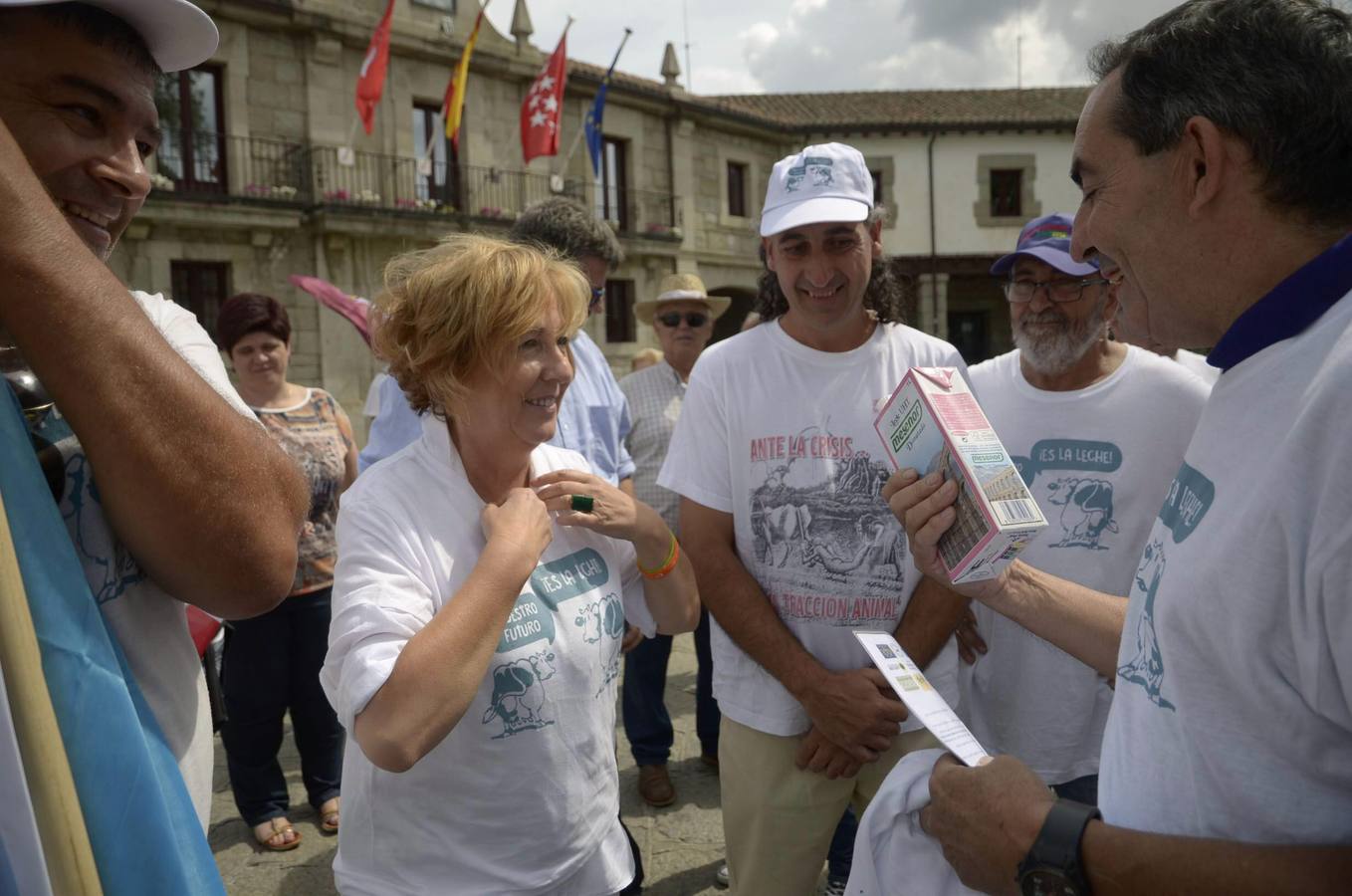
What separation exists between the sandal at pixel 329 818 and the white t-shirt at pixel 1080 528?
2615mm

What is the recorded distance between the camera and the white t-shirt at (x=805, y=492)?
2330 millimetres

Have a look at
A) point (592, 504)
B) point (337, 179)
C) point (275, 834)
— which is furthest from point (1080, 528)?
point (337, 179)

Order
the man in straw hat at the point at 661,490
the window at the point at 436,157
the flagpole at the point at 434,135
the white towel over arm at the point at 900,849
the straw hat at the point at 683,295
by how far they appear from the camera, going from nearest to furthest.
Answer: the white towel over arm at the point at 900,849 → the man in straw hat at the point at 661,490 → the straw hat at the point at 683,295 → the flagpole at the point at 434,135 → the window at the point at 436,157

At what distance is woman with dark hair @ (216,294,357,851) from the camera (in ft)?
11.5

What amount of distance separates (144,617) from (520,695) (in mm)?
809

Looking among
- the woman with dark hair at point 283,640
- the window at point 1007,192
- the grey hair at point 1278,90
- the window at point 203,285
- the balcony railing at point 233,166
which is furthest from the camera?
the window at point 1007,192

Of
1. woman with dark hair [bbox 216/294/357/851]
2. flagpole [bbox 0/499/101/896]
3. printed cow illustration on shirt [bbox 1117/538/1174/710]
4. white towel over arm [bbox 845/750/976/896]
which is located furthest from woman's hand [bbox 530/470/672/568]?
woman with dark hair [bbox 216/294/357/851]

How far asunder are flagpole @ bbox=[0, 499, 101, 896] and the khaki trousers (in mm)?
1835

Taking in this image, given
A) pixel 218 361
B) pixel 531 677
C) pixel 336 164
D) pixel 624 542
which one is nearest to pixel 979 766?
pixel 531 677

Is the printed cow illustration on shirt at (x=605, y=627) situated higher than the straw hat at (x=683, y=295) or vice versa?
the straw hat at (x=683, y=295)

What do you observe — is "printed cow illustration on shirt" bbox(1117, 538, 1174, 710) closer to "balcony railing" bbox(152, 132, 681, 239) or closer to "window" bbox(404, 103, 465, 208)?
"balcony railing" bbox(152, 132, 681, 239)

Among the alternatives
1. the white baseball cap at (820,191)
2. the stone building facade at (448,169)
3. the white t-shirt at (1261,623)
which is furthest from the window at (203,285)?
the white t-shirt at (1261,623)

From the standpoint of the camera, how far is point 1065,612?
1.82 metres

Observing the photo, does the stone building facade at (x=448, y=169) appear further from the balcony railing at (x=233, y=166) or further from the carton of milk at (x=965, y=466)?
the carton of milk at (x=965, y=466)
